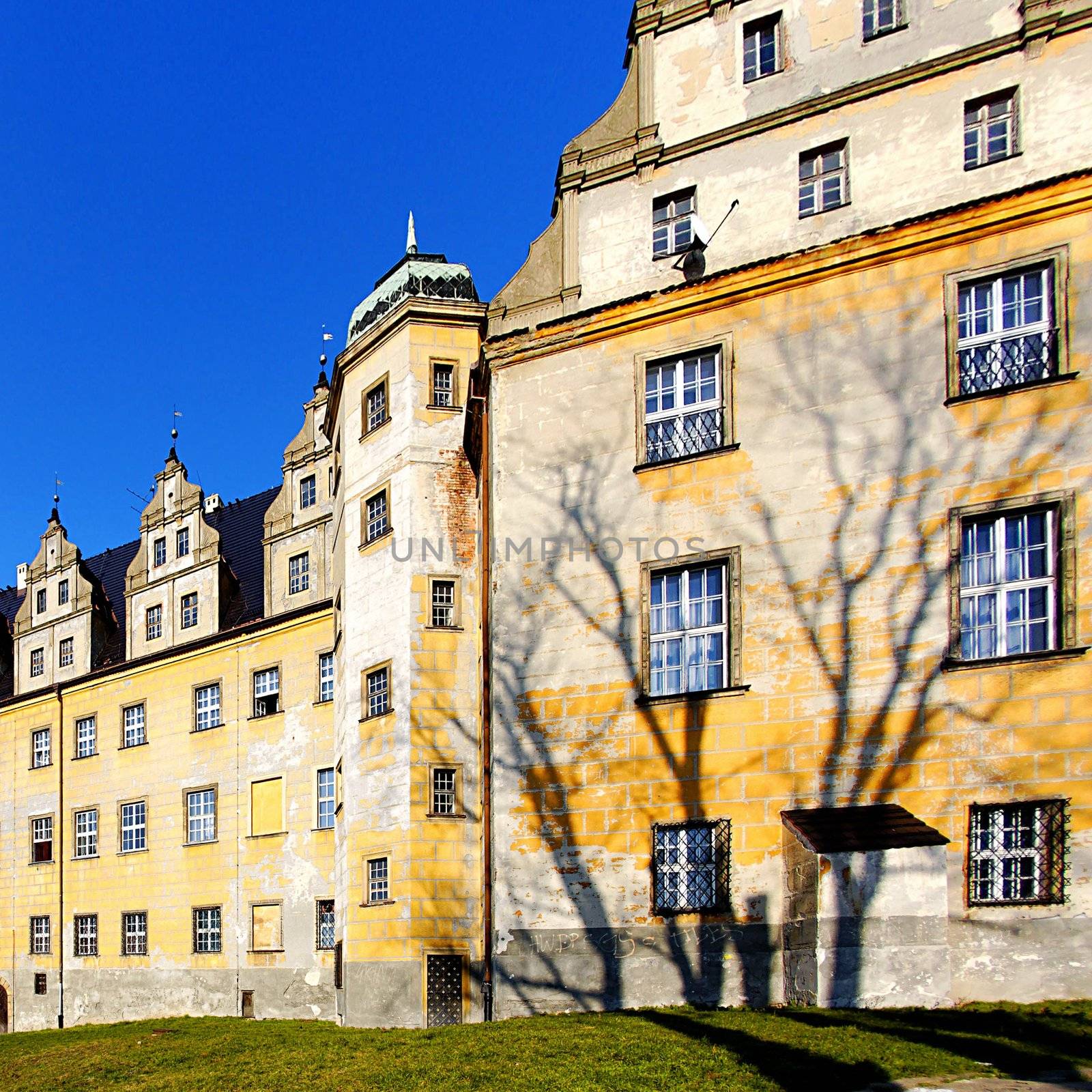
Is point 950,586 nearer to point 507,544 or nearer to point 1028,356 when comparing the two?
point 1028,356

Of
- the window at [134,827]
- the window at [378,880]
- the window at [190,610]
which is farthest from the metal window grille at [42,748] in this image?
the window at [378,880]

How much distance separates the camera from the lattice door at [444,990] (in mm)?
21797

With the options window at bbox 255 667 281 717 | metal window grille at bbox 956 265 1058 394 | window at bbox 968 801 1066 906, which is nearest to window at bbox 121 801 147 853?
window at bbox 255 667 281 717

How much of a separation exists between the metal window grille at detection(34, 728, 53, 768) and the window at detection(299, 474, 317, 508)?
13.9 m

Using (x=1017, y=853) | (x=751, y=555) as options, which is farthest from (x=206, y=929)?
(x=1017, y=853)

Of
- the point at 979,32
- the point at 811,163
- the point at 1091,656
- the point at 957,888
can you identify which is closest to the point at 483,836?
the point at 957,888

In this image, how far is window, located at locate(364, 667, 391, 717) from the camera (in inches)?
938

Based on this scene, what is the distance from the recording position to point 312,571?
35125 mm

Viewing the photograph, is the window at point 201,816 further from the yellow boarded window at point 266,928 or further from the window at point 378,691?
the window at point 378,691

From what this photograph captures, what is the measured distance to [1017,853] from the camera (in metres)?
15.7

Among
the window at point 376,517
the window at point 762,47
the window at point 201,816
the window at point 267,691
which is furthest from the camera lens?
the window at point 201,816

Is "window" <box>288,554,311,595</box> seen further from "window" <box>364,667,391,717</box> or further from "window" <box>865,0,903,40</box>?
"window" <box>865,0,903,40</box>

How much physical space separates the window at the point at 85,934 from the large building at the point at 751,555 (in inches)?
688

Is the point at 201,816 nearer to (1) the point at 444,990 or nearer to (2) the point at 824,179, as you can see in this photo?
(1) the point at 444,990
